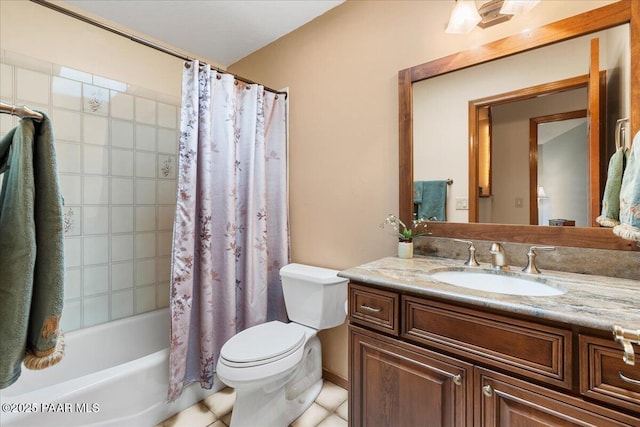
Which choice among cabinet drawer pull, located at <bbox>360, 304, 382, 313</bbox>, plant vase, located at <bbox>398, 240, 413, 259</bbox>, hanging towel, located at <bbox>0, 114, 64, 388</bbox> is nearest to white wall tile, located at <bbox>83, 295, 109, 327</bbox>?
hanging towel, located at <bbox>0, 114, 64, 388</bbox>

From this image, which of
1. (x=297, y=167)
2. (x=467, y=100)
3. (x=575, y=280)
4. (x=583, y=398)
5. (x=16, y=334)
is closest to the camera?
(x=16, y=334)

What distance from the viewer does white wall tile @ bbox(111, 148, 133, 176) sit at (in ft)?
6.27

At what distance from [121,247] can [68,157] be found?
24.9 inches

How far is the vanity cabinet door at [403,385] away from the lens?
92 centimetres

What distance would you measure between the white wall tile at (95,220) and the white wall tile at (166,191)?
34cm

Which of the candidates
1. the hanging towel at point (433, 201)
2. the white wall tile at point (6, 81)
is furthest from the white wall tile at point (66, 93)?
the hanging towel at point (433, 201)

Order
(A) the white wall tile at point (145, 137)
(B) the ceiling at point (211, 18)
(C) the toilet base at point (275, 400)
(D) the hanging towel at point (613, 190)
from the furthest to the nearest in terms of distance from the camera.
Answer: (A) the white wall tile at point (145, 137) → (B) the ceiling at point (211, 18) → (C) the toilet base at point (275, 400) → (D) the hanging towel at point (613, 190)

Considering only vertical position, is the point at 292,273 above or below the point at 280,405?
above

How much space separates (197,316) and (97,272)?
0.78 meters

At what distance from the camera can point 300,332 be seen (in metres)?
1.57

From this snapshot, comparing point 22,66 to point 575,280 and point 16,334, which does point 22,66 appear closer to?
point 16,334

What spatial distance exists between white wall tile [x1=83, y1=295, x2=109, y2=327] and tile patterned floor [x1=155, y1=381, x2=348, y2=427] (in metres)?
0.81

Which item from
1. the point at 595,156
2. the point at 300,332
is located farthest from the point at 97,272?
the point at 595,156

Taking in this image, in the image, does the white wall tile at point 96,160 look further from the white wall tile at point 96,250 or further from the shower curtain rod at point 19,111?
the shower curtain rod at point 19,111
